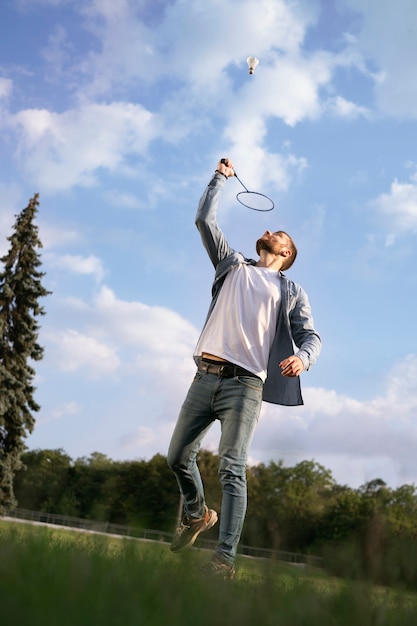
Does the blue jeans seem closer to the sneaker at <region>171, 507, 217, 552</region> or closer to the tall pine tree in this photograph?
the sneaker at <region>171, 507, 217, 552</region>

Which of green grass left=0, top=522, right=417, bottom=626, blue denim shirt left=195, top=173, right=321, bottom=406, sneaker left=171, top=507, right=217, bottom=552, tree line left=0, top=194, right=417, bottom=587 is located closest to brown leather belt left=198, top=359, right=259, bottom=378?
blue denim shirt left=195, top=173, right=321, bottom=406

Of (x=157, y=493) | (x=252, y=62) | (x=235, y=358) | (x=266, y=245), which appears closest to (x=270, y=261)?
(x=266, y=245)

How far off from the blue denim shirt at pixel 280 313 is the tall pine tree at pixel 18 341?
2734cm

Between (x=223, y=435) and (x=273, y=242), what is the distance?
5.54 feet

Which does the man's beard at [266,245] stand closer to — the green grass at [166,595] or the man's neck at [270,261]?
the man's neck at [270,261]

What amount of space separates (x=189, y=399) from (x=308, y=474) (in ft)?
180

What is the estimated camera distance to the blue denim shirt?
556 centimetres

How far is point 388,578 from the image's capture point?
5.76 feet

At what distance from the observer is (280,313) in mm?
5664

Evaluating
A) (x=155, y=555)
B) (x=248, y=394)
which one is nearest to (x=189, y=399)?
(x=248, y=394)

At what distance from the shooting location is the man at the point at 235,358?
16.8ft

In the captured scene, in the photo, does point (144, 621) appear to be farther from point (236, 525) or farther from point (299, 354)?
point (299, 354)

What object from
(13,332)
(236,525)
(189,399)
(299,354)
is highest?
(13,332)

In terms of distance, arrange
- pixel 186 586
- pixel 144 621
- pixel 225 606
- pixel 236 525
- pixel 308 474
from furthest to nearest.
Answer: pixel 308 474 < pixel 236 525 < pixel 186 586 < pixel 225 606 < pixel 144 621
